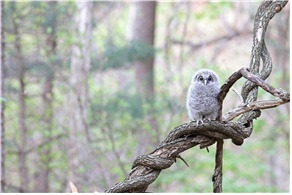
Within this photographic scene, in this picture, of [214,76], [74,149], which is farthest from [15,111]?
[214,76]

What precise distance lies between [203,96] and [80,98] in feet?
15.5

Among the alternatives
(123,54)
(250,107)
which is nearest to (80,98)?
(123,54)

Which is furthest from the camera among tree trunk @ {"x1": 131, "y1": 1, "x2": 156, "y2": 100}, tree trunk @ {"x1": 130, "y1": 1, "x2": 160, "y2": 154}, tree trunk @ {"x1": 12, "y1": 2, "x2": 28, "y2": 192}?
tree trunk @ {"x1": 131, "y1": 1, "x2": 156, "y2": 100}

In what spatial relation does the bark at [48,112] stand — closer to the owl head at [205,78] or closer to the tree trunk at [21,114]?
the tree trunk at [21,114]

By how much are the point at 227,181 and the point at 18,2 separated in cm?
349

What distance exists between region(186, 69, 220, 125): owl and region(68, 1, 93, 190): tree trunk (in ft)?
14.5

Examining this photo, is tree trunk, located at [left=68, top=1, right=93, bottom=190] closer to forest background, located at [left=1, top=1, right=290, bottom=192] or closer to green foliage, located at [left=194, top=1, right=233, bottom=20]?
forest background, located at [left=1, top=1, right=290, bottom=192]

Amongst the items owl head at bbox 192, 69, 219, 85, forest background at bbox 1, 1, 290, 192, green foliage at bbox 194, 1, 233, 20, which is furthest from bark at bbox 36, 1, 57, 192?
owl head at bbox 192, 69, 219, 85

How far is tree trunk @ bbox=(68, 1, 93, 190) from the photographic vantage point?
21.7ft

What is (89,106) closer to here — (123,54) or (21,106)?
(123,54)

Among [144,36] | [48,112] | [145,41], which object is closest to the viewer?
[48,112]

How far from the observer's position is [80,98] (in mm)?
6535

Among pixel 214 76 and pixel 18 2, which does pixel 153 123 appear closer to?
pixel 18 2

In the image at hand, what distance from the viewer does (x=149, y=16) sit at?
812 centimetres
